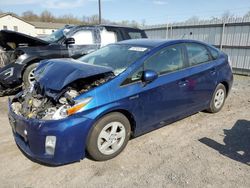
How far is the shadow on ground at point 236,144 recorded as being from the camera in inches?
133

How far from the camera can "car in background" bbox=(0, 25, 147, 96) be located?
586 centimetres

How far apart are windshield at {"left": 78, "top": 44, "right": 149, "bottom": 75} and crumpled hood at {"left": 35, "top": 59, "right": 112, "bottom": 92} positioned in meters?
0.37

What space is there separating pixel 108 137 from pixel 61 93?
32.9 inches

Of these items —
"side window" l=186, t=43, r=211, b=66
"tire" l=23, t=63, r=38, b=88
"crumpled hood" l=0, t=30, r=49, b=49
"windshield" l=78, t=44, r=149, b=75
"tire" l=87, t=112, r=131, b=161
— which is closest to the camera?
"tire" l=87, t=112, r=131, b=161

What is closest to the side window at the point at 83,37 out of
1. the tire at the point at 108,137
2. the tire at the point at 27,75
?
the tire at the point at 27,75

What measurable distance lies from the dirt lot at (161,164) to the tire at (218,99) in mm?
698

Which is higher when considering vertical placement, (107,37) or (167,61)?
(107,37)

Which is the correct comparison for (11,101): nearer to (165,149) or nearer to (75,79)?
(75,79)

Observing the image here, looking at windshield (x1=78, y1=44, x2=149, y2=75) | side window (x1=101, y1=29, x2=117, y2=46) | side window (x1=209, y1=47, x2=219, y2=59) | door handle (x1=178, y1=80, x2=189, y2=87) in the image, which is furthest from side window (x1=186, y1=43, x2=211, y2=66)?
side window (x1=101, y1=29, x2=117, y2=46)

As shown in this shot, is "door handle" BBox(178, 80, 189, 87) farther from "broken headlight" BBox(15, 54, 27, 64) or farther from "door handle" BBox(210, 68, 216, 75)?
"broken headlight" BBox(15, 54, 27, 64)

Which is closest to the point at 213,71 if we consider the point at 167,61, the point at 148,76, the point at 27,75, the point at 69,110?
the point at 167,61

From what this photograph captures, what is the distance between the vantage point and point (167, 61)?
3838 millimetres

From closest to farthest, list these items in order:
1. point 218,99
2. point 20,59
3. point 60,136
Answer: point 60,136 → point 218,99 → point 20,59

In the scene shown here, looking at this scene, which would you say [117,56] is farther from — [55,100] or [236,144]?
[236,144]
